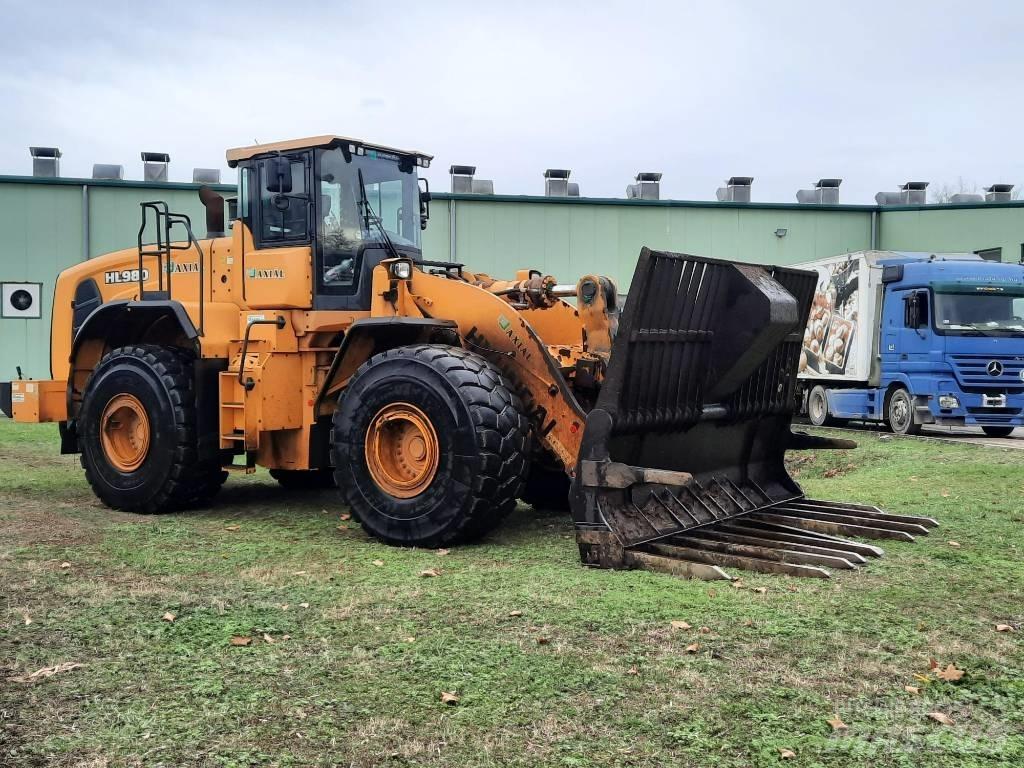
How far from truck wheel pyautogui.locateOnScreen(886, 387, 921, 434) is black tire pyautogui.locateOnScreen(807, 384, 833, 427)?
2.10m

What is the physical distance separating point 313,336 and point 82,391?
9.51 ft

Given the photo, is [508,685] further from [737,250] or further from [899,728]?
[737,250]

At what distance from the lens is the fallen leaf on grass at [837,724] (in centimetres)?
392

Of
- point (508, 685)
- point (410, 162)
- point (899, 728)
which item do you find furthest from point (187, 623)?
point (410, 162)

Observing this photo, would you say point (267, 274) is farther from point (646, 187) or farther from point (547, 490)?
point (646, 187)

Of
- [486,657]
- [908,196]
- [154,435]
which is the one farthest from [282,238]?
[908,196]

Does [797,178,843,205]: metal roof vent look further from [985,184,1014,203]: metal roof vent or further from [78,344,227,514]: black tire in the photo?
[78,344,227,514]: black tire

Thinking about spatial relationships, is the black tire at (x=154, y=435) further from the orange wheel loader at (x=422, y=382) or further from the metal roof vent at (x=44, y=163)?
the metal roof vent at (x=44, y=163)

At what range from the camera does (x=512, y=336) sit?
758 centimetres

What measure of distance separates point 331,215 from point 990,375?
13013 millimetres

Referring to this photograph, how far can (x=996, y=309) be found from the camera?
59.4 feet

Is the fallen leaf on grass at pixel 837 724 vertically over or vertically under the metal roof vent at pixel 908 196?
under

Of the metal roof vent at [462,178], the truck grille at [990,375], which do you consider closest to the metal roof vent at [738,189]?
the metal roof vent at [462,178]

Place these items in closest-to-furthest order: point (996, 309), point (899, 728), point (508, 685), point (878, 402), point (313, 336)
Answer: point (899, 728), point (508, 685), point (313, 336), point (996, 309), point (878, 402)
